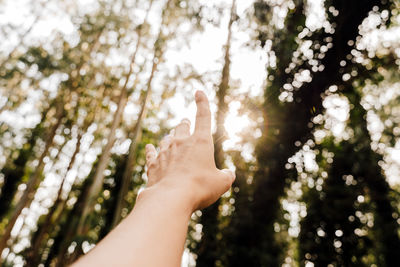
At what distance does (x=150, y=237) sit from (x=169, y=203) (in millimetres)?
192

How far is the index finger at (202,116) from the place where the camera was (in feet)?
4.91

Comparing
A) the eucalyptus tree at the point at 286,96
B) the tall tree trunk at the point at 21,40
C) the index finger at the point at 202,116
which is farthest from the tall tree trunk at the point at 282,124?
the tall tree trunk at the point at 21,40

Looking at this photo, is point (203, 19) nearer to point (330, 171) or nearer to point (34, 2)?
point (330, 171)

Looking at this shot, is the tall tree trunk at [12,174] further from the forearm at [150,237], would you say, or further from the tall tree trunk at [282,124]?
the forearm at [150,237]

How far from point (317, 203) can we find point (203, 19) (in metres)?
6.76

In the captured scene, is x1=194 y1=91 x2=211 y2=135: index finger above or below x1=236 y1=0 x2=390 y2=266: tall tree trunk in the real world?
above

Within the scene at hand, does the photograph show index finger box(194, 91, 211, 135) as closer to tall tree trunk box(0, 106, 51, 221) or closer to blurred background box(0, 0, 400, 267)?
blurred background box(0, 0, 400, 267)

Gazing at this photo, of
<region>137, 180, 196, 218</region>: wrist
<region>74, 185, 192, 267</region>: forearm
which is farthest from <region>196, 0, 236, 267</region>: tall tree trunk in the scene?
<region>74, 185, 192, 267</region>: forearm

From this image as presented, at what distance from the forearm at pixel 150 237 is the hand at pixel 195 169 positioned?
0.25 ft

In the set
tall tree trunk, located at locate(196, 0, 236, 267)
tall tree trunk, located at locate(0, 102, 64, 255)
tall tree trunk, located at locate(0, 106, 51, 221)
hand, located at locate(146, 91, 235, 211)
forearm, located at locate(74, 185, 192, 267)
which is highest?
forearm, located at locate(74, 185, 192, 267)

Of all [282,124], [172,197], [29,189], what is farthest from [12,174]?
[172,197]

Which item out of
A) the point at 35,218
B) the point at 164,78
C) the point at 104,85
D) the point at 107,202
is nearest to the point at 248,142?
the point at 164,78

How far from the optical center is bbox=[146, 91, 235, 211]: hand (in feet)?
4.02

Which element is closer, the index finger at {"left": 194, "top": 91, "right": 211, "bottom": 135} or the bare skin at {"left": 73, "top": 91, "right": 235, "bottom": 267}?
the bare skin at {"left": 73, "top": 91, "right": 235, "bottom": 267}
